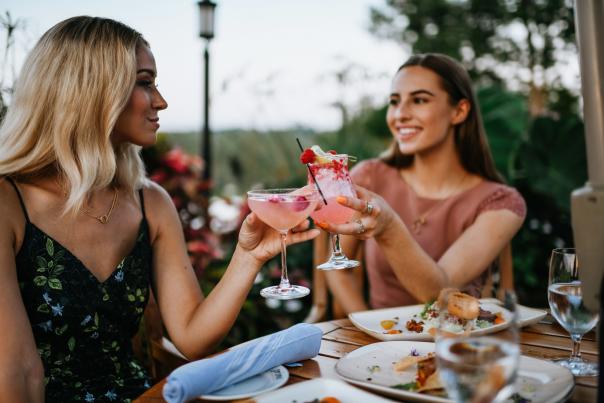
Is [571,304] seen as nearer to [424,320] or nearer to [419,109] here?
[424,320]

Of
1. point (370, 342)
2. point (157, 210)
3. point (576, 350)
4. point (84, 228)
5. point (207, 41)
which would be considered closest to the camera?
point (576, 350)

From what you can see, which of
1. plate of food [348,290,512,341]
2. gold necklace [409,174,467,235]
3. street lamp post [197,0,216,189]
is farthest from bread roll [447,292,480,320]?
street lamp post [197,0,216,189]

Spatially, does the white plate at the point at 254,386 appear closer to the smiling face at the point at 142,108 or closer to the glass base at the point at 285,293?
the glass base at the point at 285,293

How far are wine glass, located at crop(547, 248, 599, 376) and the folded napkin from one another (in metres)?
0.61

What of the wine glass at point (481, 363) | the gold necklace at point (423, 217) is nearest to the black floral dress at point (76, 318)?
the wine glass at point (481, 363)

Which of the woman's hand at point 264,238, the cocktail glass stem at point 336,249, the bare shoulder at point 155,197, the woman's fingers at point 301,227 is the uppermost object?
the bare shoulder at point 155,197

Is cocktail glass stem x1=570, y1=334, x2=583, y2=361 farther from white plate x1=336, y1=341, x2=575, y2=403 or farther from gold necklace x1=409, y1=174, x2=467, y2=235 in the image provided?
gold necklace x1=409, y1=174, x2=467, y2=235

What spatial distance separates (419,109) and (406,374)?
1.71 meters

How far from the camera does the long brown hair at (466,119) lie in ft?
9.12

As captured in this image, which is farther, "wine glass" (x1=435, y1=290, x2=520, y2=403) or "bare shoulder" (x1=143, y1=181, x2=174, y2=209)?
"bare shoulder" (x1=143, y1=181, x2=174, y2=209)

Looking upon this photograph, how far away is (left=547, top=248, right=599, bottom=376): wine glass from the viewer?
1.33 metres

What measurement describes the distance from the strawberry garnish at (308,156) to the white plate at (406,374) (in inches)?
25.2

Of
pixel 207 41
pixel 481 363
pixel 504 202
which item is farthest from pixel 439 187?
pixel 207 41

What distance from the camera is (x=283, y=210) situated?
1.71 metres
